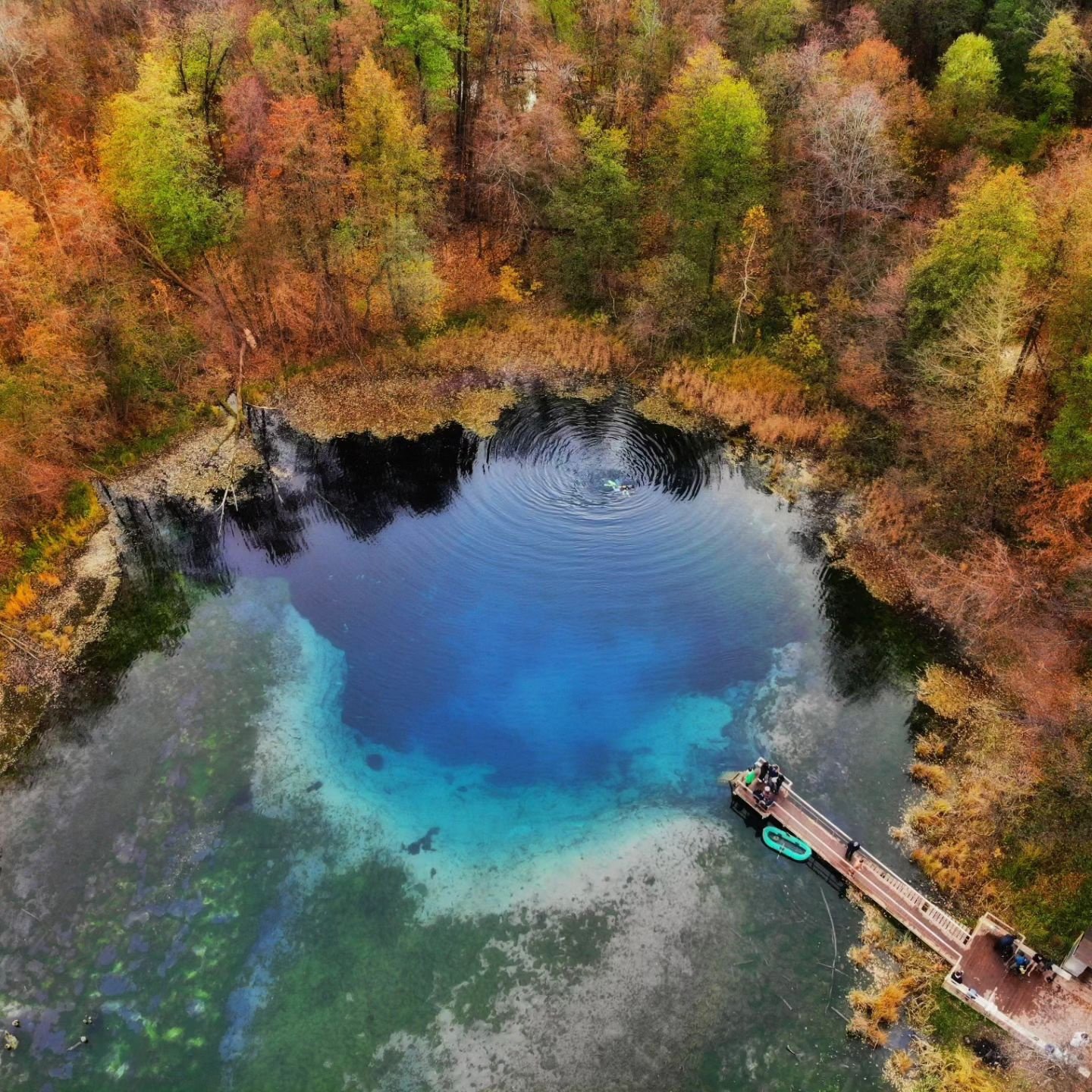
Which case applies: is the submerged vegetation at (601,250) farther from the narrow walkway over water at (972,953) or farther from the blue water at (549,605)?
the blue water at (549,605)

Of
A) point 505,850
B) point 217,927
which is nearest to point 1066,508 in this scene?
point 505,850

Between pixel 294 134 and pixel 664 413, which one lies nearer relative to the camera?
pixel 294 134

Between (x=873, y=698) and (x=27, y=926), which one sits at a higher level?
(x=873, y=698)

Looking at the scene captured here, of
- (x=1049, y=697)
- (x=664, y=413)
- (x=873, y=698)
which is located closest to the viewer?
(x=1049, y=697)

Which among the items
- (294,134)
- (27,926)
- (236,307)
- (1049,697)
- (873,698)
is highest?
(294,134)

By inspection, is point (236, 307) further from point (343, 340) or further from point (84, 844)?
point (84, 844)

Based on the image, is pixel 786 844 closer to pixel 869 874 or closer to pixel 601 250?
pixel 869 874

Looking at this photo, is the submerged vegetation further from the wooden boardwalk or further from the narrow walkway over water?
the narrow walkway over water
